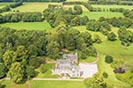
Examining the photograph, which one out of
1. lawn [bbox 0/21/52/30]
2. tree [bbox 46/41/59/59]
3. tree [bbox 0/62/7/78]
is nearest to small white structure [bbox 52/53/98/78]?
tree [bbox 46/41/59/59]

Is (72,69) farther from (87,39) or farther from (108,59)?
(87,39)

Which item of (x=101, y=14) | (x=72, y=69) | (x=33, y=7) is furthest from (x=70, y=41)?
(x=33, y=7)

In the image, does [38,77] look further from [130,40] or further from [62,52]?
[130,40]

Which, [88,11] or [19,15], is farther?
[88,11]

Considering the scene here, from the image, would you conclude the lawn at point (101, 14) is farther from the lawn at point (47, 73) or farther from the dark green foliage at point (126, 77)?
the dark green foliage at point (126, 77)

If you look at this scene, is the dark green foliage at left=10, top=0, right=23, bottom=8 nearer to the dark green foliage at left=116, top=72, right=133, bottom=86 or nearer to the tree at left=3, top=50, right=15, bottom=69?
the tree at left=3, top=50, right=15, bottom=69

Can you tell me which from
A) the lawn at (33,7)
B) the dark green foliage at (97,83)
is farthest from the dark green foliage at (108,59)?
the lawn at (33,7)

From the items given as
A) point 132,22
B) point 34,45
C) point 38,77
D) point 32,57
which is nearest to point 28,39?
point 34,45

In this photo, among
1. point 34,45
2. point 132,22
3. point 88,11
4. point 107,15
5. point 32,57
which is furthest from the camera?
point 88,11
